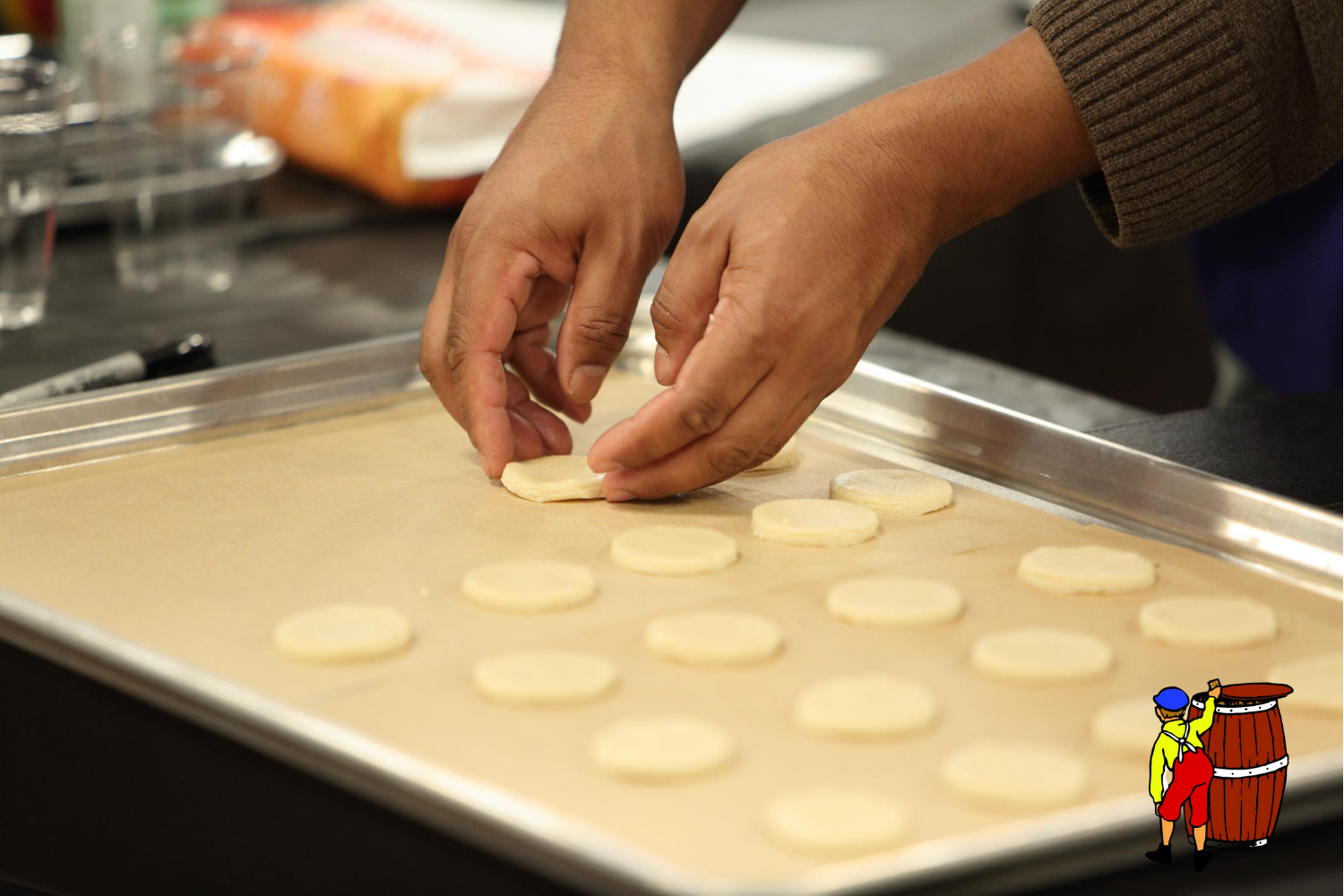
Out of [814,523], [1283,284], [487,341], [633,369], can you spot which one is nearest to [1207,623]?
[814,523]

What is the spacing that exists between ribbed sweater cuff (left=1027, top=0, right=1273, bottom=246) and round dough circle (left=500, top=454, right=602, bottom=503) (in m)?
0.49

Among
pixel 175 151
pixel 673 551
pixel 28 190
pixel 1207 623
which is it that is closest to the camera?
pixel 1207 623

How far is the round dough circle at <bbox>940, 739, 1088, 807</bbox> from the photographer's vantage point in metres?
0.78

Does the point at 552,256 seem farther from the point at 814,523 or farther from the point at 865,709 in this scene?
the point at 865,709

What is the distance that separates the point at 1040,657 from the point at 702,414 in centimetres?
35

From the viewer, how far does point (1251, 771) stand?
2.66 feet

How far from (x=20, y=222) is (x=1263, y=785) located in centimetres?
158

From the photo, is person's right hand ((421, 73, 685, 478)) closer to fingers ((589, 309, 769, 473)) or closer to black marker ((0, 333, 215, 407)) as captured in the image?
fingers ((589, 309, 769, 473))

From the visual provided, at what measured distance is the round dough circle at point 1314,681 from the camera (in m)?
0.88

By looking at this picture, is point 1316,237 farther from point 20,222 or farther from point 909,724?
point 20,222

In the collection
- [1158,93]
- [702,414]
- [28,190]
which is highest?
[1158,93]

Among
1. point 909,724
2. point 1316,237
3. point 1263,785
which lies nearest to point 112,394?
point 909,724

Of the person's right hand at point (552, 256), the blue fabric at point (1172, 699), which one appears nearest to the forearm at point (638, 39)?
the person's right hand at point (552, 256)

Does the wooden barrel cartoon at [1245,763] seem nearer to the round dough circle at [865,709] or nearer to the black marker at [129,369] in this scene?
the round dough circle at [865,709]
